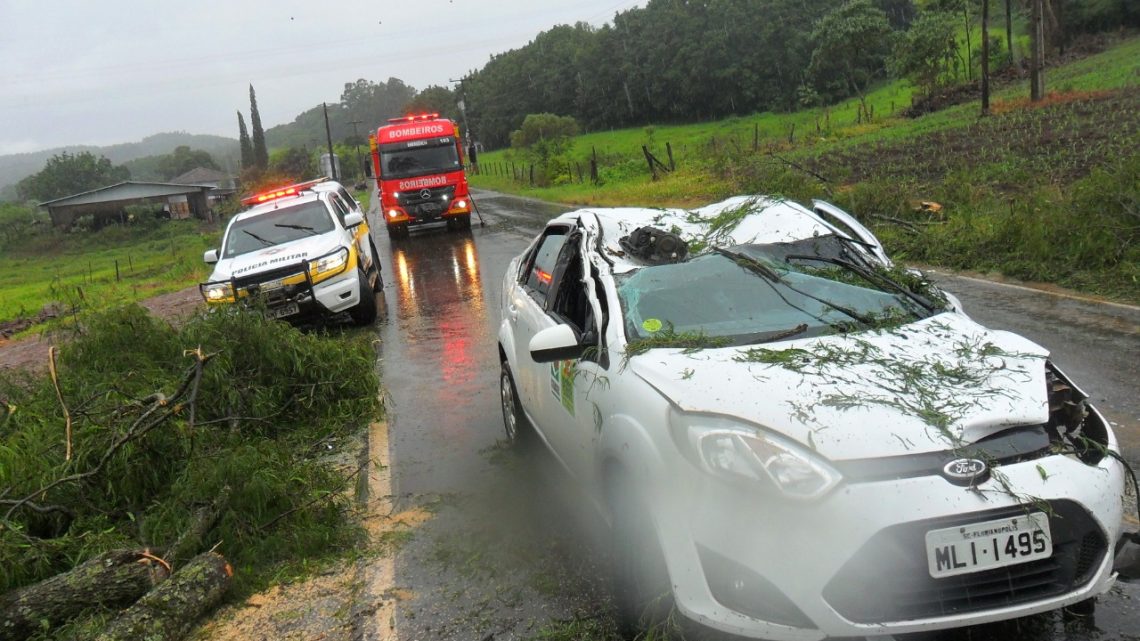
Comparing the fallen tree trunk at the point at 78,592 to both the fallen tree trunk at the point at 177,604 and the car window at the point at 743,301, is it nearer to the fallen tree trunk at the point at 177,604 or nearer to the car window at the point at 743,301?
the fallen tree trunk at the point at 177,604

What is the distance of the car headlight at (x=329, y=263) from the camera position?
1098 cm

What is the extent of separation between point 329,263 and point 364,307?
0.78 m

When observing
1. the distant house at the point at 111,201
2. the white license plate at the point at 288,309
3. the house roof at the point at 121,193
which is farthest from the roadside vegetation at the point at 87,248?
the white license plate at the point at 288,309

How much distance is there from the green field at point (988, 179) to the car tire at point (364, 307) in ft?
22.1

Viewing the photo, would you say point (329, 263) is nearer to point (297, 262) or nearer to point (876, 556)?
point (297, 262)

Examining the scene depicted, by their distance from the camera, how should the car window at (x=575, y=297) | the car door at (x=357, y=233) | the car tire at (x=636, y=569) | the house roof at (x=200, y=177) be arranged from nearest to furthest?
the car tire at (x=636, y=569) < the car window at (x=575, y=297) < the car door at (x=357, y=233) < the house roof at (x=200, y=177)

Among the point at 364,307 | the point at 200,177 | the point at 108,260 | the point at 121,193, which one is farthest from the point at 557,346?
the point at 200,177

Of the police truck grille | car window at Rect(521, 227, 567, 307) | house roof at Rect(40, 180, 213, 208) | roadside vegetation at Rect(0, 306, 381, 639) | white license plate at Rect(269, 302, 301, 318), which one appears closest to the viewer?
the police truck grille

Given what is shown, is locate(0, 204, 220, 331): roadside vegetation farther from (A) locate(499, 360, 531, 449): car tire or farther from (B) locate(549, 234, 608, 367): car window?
(B) locate(549, 234, 608, 367): car window

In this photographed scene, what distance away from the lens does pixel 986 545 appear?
2.77m

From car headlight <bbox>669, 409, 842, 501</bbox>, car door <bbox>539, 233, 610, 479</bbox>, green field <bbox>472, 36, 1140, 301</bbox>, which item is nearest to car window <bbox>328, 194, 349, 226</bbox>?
green field <bbox>472, 36, 1140, 301</bbox>

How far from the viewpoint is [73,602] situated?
4.01 metres

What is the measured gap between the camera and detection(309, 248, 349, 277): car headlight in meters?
11.0

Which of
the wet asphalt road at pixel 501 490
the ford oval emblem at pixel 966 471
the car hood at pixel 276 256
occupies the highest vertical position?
the car hood at pixel 276 256
